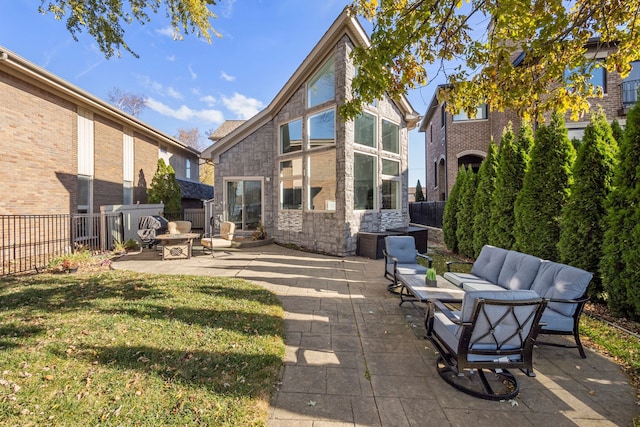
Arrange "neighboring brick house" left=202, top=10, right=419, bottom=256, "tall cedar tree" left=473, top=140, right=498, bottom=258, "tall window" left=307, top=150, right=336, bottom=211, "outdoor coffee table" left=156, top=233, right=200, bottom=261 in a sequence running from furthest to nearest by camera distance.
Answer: "tall window" left=307, top=150, right=336, bottom=211, "neighboring brick house" left=202, top=10, right=419, bottom=256, "outdoor coffee table" left=156, top=233, right=200, bottom=261, "tall cedar tree" left=473, top=140, right=498, bottom=258

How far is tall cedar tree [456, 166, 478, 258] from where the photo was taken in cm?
943

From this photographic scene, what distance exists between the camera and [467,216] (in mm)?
9555

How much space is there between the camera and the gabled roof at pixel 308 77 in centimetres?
916

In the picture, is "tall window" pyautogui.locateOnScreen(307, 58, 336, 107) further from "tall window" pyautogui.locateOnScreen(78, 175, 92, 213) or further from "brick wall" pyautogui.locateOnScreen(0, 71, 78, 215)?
"tall window" pyautogui.locateOnScreen(78, 175, 92, 213)

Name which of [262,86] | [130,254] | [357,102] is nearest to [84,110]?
[130,254]

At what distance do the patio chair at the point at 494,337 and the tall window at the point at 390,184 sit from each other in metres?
8.08

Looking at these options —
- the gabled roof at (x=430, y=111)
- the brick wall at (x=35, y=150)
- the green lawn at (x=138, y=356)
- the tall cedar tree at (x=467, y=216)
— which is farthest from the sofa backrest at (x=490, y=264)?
the gabled roof at (x=430, y=111)

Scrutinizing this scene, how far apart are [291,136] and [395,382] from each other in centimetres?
1000

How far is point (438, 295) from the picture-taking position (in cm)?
393

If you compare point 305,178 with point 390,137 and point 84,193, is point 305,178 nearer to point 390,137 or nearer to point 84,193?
point 390,137

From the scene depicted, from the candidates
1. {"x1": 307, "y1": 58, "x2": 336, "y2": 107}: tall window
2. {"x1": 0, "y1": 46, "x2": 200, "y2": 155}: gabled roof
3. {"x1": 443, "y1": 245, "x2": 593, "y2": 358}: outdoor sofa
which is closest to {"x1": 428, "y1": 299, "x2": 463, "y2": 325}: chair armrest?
{"x1": 443, "y1": 245, "x2": 593, "y2": 358}: outdoor sofa

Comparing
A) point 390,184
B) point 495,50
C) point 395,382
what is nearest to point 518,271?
point 395,382

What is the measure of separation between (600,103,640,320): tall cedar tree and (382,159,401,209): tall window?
21.4ft

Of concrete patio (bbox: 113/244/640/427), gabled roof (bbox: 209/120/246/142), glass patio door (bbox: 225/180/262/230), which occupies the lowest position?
concrete patio (bbox: 113/244/640/427)
